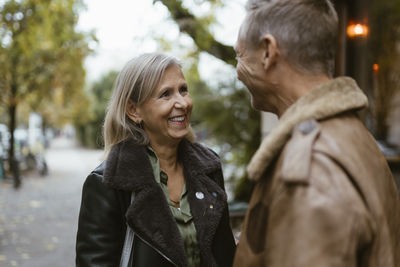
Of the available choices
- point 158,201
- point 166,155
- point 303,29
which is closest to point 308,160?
point 303,29

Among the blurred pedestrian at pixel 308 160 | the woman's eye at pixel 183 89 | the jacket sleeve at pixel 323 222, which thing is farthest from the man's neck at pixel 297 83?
the woman's eye at pixel 183 89

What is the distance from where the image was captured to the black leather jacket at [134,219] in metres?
1.96

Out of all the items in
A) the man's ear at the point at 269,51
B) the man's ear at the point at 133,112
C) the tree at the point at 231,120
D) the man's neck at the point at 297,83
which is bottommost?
the tree at the point at 231,120

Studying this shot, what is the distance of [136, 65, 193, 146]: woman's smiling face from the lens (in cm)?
223

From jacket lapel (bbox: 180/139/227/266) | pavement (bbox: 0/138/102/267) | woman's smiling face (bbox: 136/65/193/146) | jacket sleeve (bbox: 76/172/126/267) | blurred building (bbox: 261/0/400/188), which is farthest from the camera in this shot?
pavement (bbox: 0/138/102/267)

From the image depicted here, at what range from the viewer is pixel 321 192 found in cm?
104

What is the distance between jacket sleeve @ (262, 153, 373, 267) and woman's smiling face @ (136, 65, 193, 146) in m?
1.23

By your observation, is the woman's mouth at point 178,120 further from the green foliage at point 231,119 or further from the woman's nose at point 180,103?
the green foliage at point 231,119

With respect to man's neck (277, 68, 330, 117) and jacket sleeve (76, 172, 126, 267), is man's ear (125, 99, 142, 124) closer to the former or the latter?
jacket sleeve (76, 172, 126, 267)

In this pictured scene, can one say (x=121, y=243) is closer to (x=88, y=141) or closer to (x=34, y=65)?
(x=34, y=65)

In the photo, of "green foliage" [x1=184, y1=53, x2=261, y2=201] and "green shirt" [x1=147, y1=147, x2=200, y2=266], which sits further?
"green foliage" [x1=184, y1=53, x2=261, y2=201]

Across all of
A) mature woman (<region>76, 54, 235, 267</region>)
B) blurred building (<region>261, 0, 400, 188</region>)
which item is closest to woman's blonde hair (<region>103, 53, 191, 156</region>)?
mature woman (<region>76, 54, 235, 267</region>)

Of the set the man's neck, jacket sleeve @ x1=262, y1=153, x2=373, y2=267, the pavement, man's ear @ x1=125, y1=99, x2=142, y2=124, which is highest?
the man's neck

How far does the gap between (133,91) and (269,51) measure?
3.83ft
